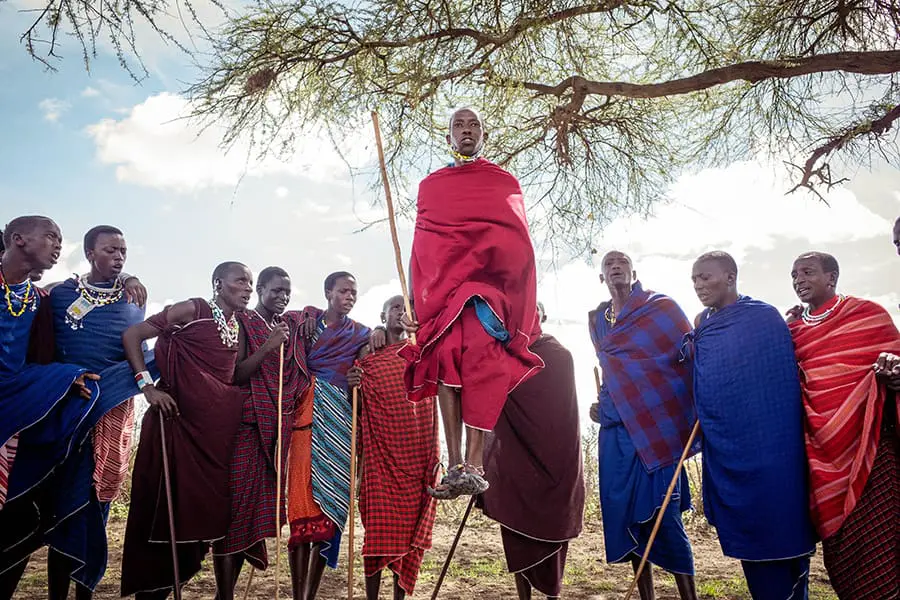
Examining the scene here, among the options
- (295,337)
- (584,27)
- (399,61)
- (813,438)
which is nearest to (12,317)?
(295,337)

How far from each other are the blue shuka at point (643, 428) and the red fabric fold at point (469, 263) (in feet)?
3.70

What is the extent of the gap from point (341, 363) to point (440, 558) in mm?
2998

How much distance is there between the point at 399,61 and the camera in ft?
24.7

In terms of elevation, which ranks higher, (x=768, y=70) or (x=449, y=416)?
(x=768, y=70)

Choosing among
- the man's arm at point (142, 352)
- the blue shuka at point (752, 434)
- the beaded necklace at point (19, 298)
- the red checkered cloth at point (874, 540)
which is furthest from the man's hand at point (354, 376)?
the red checkered cloth at point (874, 540)

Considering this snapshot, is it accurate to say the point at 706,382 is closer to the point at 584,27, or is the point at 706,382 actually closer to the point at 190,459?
the point at 190,459

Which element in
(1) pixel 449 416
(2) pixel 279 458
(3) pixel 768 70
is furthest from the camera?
(3) pixel 768 70

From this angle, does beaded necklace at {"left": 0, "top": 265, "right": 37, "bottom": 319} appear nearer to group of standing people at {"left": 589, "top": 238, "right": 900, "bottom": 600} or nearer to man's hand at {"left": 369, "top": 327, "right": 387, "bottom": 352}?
man's hand at {"left": 369, "top": 327, "right": 387, "bottom": 352}

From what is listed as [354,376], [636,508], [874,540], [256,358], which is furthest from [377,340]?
[874,540]

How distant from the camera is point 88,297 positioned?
16.7ft

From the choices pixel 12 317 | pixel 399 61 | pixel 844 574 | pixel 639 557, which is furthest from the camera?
pixel 399 61

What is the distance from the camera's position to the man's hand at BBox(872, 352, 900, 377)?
438 cm

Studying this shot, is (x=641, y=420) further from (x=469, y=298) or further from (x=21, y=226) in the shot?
(x=21, y=226)

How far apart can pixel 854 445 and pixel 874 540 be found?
573 mm
